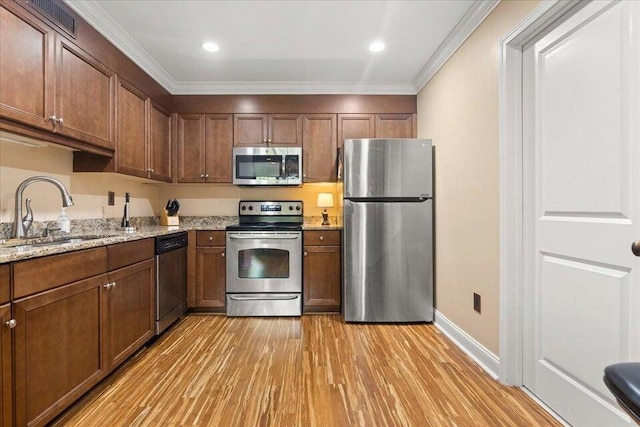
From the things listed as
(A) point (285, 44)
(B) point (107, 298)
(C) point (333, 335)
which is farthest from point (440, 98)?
(B) point (107, 298)

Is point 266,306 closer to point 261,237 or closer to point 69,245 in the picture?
point 261,237

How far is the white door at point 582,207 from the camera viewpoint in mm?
1240

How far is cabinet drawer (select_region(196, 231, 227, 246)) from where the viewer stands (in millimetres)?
3127

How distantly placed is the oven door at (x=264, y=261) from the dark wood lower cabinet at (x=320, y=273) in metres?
0.08

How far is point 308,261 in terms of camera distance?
3.12 metres

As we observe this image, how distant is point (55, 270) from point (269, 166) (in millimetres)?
2154

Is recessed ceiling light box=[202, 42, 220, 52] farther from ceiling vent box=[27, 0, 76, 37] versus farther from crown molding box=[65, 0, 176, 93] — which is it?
ceiling vent box=[27, 0, 76, 37]

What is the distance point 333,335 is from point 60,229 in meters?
2.16

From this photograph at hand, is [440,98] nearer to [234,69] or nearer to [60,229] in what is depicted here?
[234,69]

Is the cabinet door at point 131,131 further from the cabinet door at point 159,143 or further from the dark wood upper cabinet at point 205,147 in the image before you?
the dark wood upper cabinet at point 205,147

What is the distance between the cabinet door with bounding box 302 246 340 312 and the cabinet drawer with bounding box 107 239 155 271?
1.39 meters

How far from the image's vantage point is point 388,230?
2.85 metres

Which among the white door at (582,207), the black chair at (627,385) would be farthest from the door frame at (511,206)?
the black chair at (627,385)

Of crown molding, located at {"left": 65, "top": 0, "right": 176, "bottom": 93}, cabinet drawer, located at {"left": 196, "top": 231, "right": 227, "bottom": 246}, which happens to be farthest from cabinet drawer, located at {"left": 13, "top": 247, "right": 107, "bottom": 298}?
crown molding, located at {"left": 65, "top": 0, "right": 176, "bottom": 93}
